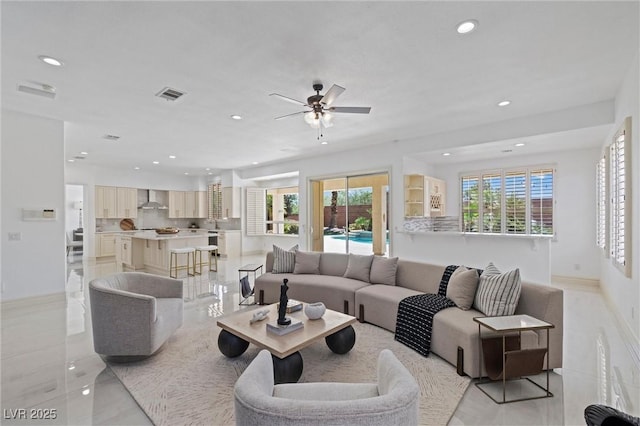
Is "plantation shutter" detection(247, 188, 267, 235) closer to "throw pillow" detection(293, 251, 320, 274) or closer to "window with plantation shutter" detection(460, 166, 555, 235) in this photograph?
"throw pillow" detection(293, 251, 320, 274)

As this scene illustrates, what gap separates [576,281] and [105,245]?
39.7 feet

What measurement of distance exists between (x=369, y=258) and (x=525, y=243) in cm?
241

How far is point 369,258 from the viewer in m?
4.48

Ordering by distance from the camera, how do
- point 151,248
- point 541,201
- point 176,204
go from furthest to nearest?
1. point 176,204
2. point 151,248
3. point 541,201

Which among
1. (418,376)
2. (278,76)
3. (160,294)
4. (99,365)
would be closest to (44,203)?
(160,294)

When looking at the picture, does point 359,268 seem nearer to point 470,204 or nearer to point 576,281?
point 470,204

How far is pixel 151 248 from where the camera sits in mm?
7562

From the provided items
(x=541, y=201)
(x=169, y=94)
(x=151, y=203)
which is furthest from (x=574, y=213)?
(x=151, y=203)

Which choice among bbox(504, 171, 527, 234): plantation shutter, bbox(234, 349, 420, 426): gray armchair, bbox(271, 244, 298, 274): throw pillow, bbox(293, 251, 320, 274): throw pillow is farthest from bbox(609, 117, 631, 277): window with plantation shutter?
bbox(271, 244, 298, 274): throw pillow

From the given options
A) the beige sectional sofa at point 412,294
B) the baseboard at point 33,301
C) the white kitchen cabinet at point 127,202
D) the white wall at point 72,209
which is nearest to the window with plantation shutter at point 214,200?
the white kitchen cabinet at point 127,202

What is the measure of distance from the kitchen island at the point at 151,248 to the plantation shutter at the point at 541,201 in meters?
7.58

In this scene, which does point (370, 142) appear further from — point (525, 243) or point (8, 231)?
point (8, 231)

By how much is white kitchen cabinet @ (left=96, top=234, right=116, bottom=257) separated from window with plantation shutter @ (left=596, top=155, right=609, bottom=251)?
464 inches

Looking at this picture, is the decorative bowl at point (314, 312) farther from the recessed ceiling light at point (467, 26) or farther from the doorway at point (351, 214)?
the doorway at point (351, 214)
